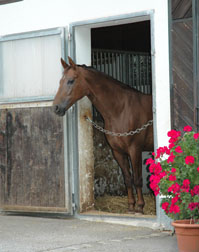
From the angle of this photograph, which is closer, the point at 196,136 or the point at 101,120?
the point at 196,136

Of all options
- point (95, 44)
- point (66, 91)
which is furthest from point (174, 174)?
point (95, 44)

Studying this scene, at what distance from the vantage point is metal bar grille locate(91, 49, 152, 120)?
10.2 metres

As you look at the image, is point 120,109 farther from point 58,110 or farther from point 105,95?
point 58,110

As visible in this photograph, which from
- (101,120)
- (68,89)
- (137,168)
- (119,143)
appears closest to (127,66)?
(101,120)

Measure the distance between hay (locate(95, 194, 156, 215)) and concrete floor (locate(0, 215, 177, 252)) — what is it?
Answer: 0.72 meters

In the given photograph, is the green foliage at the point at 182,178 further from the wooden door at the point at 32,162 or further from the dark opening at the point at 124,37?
the dark opening at the point at 124,37

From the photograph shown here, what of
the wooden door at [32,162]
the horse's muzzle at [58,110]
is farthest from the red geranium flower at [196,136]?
the wooden door at [32,162]

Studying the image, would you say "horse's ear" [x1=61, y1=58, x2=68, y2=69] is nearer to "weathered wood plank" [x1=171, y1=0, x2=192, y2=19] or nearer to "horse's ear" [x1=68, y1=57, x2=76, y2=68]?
→ "horse's ear" [x1=68, y1=57, x2=76, y2=68]

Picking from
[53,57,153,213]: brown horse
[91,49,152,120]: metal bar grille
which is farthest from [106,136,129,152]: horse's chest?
[91,49,152,120]: metal bar grille

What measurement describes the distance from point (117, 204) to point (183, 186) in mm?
3514

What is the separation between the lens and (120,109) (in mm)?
8609

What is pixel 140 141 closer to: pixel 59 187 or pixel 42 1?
pixel 59 187

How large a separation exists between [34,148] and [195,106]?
8.40ft

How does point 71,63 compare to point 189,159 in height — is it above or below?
above
